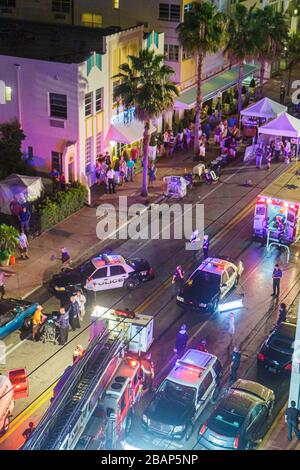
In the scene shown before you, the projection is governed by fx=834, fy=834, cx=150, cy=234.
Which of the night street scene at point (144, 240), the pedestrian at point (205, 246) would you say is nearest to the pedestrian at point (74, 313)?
the night street scene at point (144, 240)

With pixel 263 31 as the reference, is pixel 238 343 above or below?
below

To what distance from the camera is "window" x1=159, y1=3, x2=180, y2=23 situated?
183 ft

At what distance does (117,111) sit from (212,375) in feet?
80.5

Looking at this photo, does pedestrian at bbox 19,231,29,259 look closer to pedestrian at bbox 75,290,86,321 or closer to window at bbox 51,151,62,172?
pedestrian at bbox 75,290,86,321

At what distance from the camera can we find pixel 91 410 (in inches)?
904

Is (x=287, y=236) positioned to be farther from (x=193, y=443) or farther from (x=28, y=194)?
(x=193, y=443)

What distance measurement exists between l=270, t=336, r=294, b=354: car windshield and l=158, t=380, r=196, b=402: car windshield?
4.68 m

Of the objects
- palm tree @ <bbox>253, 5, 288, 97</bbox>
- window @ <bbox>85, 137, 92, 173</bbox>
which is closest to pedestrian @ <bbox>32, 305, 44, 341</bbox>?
window @ <bbox>85, 137, 92, 173</bbox>

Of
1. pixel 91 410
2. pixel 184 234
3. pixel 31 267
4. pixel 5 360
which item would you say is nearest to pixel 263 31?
pixel 184 234

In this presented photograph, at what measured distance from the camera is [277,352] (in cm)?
2866

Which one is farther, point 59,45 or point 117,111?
point 59,45

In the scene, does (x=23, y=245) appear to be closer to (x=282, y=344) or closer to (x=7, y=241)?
(x=7, y=241)

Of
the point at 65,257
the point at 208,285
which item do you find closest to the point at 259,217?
the point at 208,285

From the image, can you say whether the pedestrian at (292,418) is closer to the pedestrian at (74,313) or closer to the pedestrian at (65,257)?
the pedestrian at (74,313)
